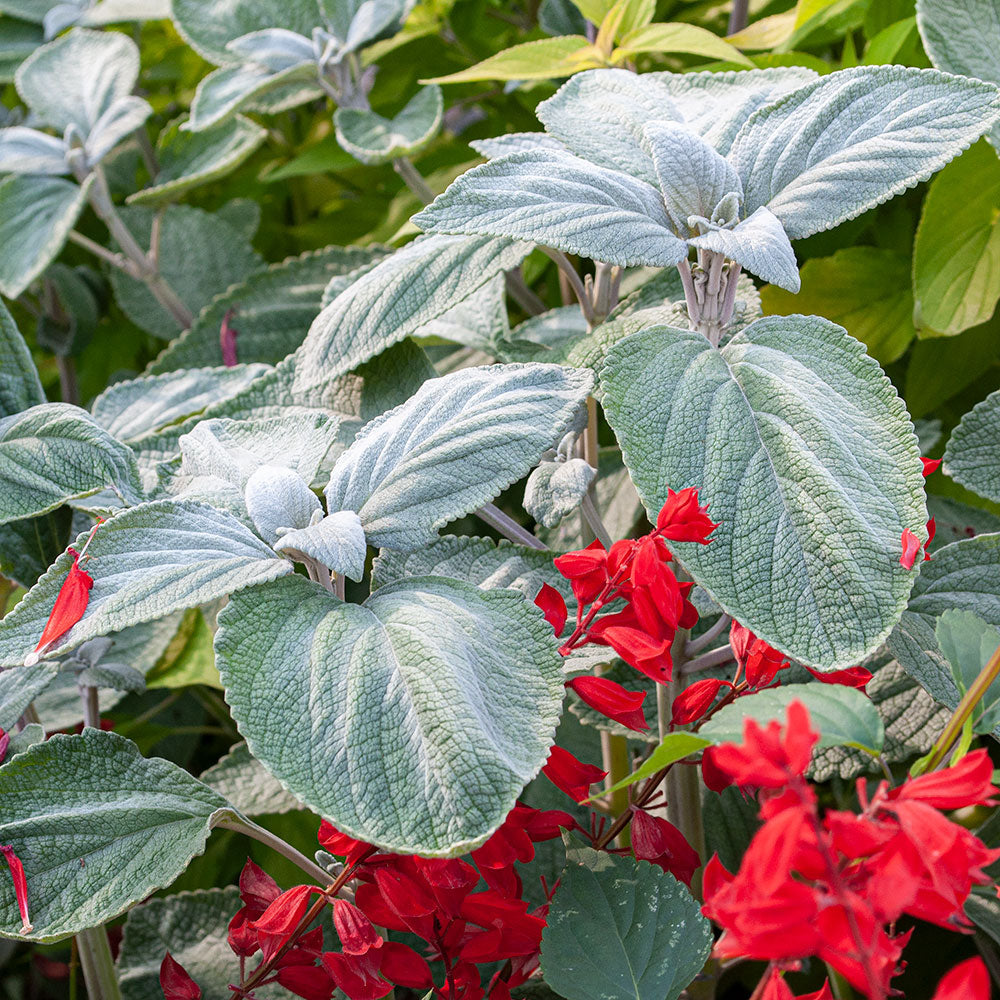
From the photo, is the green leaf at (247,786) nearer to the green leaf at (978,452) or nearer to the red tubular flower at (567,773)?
the red tubular flower at (567,773)

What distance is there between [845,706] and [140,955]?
1.31 feet

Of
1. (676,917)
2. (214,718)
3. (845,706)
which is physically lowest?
(214,718)

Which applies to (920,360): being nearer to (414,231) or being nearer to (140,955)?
(414,231)

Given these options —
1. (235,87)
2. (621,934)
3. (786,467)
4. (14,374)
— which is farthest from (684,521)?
(235,87)

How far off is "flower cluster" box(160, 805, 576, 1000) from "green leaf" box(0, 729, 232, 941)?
0.12ft

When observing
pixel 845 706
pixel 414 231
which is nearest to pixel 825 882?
pixel 845 706

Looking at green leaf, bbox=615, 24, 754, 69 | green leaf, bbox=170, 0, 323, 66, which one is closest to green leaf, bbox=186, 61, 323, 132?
green leaf, bbox=170, 0, 323, 66

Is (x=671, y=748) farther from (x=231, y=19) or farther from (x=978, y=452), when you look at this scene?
(x=231, y=19)

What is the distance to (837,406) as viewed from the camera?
403mm

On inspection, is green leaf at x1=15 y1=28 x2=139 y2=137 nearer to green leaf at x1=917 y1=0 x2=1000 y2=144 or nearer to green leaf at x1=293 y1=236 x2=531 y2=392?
green leaf at x1=293 y1=236 x2=531 y2=392

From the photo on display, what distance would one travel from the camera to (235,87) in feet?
2.51

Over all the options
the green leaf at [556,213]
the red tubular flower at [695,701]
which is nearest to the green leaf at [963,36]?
the green leaf at [556,213]

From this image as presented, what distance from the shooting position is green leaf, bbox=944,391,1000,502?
0.49 metres

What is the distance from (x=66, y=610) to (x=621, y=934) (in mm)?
228
